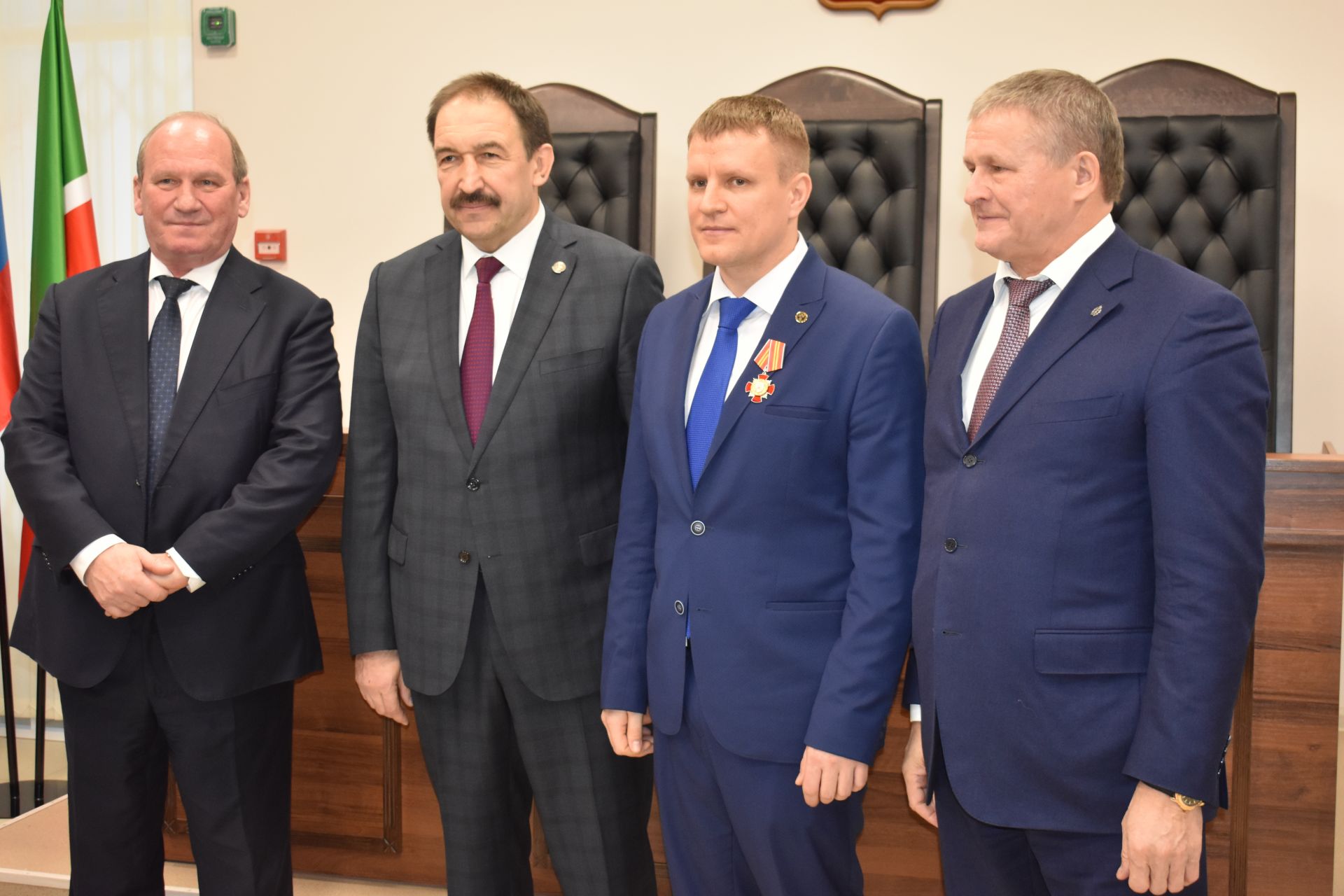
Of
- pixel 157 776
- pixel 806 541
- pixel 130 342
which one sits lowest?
pixel 157 776

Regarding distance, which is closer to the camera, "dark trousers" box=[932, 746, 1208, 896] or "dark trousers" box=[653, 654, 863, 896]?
"dark trousers" box=[932, 746, 1208, 896]

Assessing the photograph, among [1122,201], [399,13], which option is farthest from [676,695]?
[399,13]

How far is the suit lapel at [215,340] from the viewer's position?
199 cm

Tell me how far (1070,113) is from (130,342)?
162 cm

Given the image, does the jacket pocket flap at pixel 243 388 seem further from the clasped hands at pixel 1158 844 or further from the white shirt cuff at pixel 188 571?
the clasped hands at pixel 1158 844

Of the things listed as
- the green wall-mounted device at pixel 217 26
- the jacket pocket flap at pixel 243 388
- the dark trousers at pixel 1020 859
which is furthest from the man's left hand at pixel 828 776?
the green wall-mounted device at pixel 217 26

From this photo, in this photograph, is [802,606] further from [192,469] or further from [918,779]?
[192,469]

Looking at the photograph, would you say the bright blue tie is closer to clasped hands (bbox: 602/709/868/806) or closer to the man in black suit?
clasped hands (bbox: 602/709/868/806)

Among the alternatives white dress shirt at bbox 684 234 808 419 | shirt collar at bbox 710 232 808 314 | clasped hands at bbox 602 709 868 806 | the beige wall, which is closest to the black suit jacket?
white dress shirt at bbox 684 234 808 419

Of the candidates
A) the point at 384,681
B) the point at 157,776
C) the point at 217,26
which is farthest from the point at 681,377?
the point at 217,26

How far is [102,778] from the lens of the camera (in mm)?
1988

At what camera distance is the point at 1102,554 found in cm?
135

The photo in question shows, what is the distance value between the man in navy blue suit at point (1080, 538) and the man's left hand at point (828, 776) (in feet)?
0.32

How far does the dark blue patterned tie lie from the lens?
79.0 inches
